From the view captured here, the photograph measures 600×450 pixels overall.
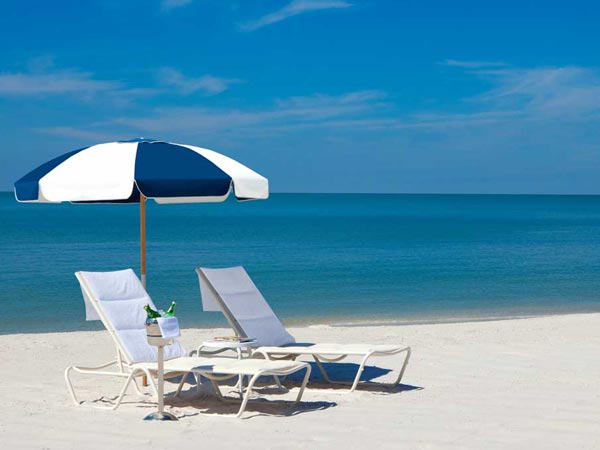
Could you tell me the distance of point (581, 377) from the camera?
22.2ft

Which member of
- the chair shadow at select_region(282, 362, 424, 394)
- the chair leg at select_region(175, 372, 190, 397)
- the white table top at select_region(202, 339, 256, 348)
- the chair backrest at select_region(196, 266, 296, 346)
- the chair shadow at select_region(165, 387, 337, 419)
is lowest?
the chair shadow at select_region(282, 362, 424, 394)

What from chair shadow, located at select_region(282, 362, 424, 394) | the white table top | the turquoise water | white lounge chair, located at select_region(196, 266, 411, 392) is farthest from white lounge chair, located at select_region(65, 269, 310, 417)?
the turquoise water

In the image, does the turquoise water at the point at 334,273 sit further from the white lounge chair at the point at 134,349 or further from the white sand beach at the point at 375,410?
the white lounge chair at the point at 134,349

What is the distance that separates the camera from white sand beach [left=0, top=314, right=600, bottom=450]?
4.83m

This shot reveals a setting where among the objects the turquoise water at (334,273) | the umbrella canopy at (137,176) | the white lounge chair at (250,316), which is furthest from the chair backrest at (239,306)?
the turquoise water at (334,273)

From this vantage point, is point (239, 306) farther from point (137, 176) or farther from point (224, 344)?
point (137, 176)

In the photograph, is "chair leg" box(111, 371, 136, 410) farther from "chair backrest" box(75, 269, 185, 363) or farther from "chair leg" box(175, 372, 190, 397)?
"chair leg" box(175, 372, 190, 397)

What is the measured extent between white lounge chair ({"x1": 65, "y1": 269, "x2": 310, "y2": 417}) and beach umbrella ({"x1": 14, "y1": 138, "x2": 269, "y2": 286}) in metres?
0.62

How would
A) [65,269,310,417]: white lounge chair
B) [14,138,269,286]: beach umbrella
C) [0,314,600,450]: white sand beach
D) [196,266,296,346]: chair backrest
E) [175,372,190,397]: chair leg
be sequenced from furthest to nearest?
[196,266,296,346]: chair backrest
[175,372,190,397]: chair leg
[14,138,269,286]: beach umbrella
[65,269,310,417]: white lounge chair
[0,314,600,450]: white sand beach

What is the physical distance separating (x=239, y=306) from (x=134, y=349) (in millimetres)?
1163

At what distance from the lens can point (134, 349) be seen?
5.90 meters

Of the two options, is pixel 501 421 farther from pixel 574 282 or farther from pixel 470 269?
pixel 470 269

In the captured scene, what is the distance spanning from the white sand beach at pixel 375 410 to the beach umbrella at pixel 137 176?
4.55 feet

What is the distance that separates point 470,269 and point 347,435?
69.7ft
